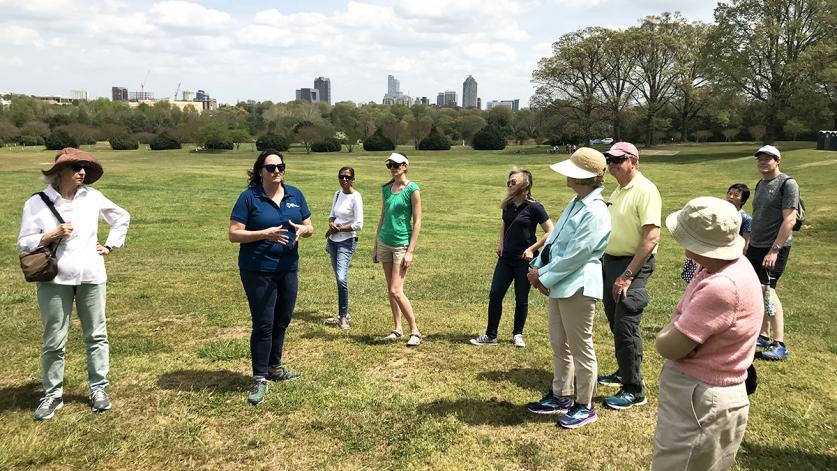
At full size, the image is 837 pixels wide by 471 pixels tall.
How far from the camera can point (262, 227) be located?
180 inches

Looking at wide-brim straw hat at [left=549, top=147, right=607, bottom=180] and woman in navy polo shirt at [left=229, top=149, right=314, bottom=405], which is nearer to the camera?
wide-brim straw hat at [left=549, top=147, right=607, bottom=180]

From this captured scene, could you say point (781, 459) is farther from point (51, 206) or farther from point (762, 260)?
point (51, 206)

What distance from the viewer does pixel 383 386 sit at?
503cm

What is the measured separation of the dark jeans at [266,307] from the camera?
4.61 metres

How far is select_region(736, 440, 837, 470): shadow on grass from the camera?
3.82 m

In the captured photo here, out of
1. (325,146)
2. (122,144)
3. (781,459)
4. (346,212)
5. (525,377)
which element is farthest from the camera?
(122,144)

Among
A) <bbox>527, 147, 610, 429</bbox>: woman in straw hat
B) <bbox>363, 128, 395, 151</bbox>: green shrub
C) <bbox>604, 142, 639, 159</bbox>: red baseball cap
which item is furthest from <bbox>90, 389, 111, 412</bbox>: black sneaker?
<bbox>363, 128, 395, 151</bbox>: green shrub

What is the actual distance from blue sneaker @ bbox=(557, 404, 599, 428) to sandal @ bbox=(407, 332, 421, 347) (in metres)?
2.18

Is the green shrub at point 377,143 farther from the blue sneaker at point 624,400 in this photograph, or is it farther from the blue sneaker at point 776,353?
the blue sneaker at point 624,400

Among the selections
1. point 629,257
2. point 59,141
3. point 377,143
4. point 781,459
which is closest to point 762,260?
point 629,257

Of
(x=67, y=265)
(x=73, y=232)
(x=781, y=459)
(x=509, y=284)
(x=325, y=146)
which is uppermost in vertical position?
(x=325, y=146)

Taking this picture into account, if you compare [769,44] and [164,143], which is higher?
[769,44]

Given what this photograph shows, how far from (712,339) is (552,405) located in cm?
210

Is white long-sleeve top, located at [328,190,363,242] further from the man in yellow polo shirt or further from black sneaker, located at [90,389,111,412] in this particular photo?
the man in yellow polo shirt
